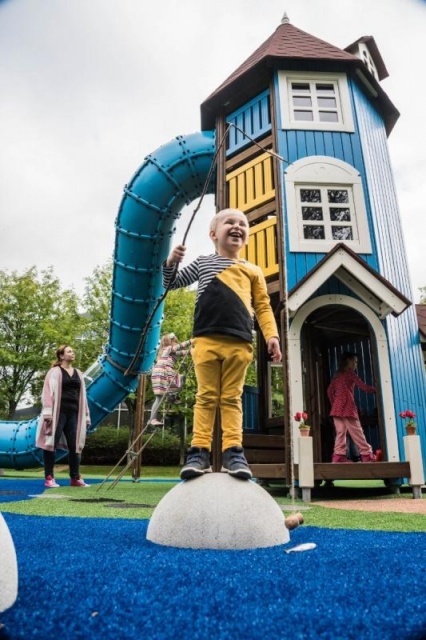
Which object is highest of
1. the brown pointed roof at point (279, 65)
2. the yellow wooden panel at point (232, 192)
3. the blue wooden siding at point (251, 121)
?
the brown pointed roof at point (279, 65)

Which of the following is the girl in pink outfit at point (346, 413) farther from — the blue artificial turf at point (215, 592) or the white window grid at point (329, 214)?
the blue artificial turf at point (215, 592)

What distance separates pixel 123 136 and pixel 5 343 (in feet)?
80.4

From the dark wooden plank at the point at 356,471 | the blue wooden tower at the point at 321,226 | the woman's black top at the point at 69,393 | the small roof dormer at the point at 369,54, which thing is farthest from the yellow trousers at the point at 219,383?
the small roof dormer at the point at 369,54

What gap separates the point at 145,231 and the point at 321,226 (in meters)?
3.46

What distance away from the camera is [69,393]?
275 inches

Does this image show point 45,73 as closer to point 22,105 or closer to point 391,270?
point 22,105

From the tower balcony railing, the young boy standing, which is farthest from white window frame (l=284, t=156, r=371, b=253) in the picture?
the young boy standing

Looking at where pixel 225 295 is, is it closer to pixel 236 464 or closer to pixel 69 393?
pixel 236 464

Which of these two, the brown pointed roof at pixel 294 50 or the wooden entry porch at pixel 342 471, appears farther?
the brown pointed roof at pixel 294 50

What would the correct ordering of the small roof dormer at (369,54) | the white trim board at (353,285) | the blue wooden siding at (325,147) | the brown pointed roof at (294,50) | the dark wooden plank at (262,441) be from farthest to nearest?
the small roof dormer at (369,54), the brown pointed roof at (294,50), the blue wooden siding at (325,147), the dark wooden plank at (262,441), the white trim board at (353,285)

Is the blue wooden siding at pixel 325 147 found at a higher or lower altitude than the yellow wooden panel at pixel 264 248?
higher

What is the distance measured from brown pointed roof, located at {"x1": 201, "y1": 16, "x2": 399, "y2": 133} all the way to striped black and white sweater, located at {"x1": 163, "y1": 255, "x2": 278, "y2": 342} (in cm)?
718

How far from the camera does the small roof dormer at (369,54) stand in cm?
997

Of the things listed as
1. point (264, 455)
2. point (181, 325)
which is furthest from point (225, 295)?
point (181, 325)
